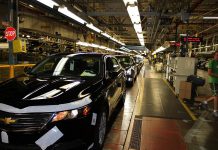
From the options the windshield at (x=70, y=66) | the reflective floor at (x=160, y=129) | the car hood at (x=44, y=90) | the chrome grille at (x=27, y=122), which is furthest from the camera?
the windshield at (x=70, y=66)

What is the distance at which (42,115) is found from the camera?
3166 millimetres

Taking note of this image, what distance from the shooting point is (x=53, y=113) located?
320cm

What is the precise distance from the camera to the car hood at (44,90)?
133 inches

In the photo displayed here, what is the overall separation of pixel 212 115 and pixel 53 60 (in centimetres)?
445

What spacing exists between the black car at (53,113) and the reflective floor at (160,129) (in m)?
0.80

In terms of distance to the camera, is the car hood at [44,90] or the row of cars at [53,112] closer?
the row of cars at [53,112]

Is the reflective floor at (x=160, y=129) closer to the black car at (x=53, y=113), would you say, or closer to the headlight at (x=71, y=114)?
the black car at (x=53, y=113)

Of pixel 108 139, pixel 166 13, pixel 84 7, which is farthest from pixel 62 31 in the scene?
pixel 108 139

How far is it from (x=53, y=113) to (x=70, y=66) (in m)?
2.10

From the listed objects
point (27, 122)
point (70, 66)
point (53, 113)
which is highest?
point (70, 66)

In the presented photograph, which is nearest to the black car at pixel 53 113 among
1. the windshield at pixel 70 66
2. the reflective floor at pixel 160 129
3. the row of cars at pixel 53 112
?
the row of cars at pixel 53 112

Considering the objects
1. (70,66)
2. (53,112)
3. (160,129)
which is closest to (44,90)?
(53,112)

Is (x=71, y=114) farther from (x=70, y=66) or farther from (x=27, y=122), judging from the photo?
(x=70, y=66)

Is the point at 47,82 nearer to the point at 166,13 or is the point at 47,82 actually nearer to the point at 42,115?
the point at 42,115
